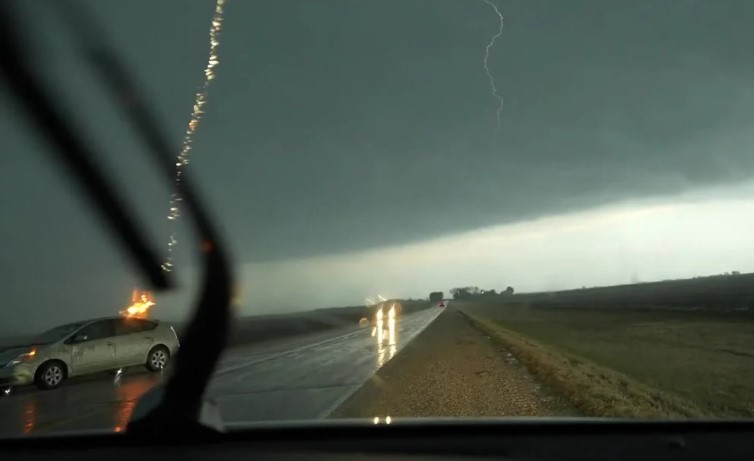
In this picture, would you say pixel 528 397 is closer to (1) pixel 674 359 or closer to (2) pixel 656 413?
(2) pixel 656 413

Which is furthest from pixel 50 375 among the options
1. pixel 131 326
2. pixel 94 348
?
pixel 131 326

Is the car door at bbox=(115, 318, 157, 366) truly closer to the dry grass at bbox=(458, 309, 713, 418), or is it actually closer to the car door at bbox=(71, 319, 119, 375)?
the car door at bbox=(71, 319, 119, 375)

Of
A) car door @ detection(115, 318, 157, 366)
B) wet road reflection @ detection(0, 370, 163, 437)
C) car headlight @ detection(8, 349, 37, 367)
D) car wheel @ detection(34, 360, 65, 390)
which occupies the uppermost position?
car door @ detection(115, 318, 157, 366)

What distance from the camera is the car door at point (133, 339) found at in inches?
793

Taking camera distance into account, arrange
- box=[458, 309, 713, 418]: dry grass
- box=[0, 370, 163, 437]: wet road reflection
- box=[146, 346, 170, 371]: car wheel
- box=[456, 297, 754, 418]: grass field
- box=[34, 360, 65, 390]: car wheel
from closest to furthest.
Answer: box=[0, 370, 163, 437]: wet road reflection < box=[458, 309, 713, 418]: dry grass < box=[456, 297, 754, 418]: grass field < box=[34, 360, 65, 390]: car wheel < box=[146, 346, 170, 371]: car wheel

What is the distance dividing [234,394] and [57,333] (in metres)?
7.98

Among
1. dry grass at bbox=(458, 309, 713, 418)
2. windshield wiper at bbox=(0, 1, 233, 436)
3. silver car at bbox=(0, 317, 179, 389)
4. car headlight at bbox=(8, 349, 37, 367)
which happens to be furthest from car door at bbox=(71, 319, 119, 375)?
windshield wiper at bbox=(0, 1, 233, 436)

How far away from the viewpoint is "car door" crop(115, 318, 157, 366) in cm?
2013

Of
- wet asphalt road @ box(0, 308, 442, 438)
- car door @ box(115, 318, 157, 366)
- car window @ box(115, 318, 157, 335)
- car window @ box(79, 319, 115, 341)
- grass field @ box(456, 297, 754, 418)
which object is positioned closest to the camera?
wet asphalt road @ box(0, 308, 442, 438)

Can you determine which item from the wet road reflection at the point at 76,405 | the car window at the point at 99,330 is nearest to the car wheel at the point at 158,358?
the wet road reflection at the point at 76,405

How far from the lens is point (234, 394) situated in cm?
1405

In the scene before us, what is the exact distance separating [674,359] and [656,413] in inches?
550

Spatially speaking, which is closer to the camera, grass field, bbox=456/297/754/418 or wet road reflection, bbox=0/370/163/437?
wet road reflection, bbox=0/370/163/437

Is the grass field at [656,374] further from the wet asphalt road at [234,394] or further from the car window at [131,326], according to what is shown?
the car window at [131,326]
